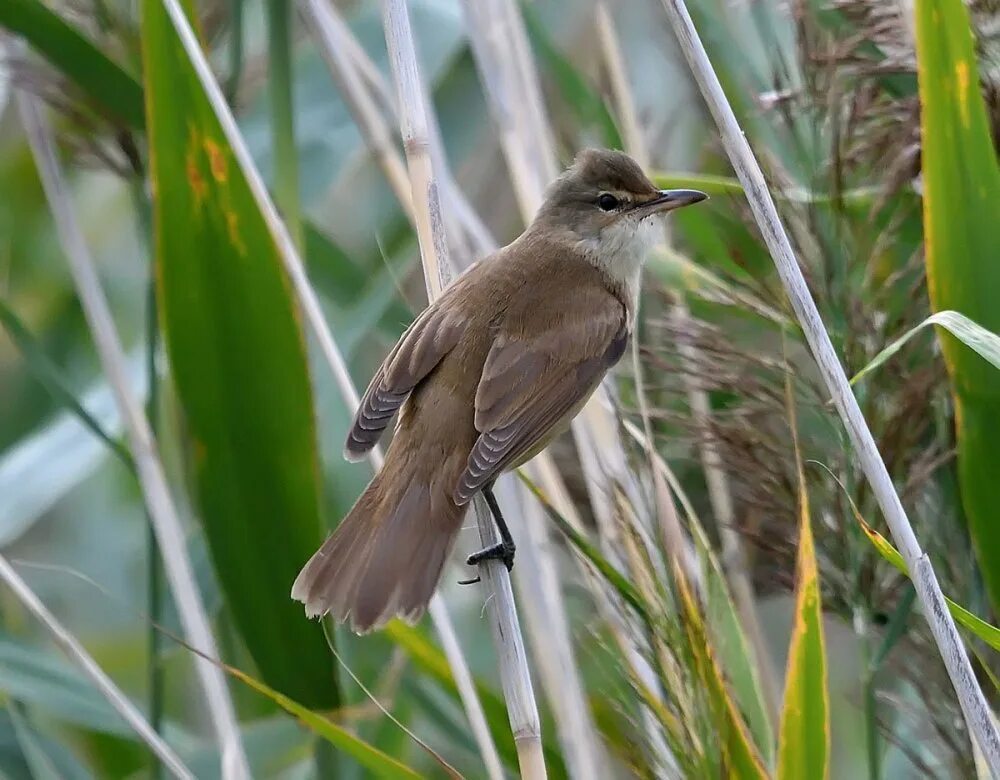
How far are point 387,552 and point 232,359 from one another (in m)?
0.40

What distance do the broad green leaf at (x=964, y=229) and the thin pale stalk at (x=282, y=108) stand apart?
94cm

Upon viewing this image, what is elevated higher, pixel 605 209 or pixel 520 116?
pixel 520 116

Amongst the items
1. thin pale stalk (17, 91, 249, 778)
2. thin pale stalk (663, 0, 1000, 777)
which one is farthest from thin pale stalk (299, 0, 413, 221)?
thin pale stalk (663, 0, 1000, 777)

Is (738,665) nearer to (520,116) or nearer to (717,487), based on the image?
(717,487)

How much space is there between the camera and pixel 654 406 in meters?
2.57

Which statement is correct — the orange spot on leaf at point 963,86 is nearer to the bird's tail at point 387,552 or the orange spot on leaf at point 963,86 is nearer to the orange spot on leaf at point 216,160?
the bird's tail at point 387,552

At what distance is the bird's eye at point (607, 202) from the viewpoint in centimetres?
234

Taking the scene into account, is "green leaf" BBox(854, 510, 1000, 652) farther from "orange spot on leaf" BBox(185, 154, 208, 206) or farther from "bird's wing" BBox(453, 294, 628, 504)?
"orange spot on leaf" BBox(185, 154, 208, 206)

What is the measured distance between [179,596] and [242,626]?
11 centimetres

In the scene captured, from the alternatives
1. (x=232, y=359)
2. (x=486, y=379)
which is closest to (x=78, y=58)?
(x=232, y=359)

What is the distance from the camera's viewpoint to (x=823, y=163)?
75.8 inches

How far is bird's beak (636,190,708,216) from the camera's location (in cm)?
211

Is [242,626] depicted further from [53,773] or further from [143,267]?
[143,267]

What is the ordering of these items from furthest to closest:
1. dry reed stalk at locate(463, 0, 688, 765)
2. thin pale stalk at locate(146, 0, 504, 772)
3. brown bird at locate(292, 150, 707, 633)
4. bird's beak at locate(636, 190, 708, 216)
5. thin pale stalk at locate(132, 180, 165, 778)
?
1. dry reed stalk at locate(463, 0, 688, 765)
2. bird's beak at locate(636, 190, 708, 216)
3. thin pale stalk at locate(132, 180, 165, 778)
4. thin pale stalk at locate(146, 0, 504, 772)
5. brown bird at locate(292, 150, 707, 633)
